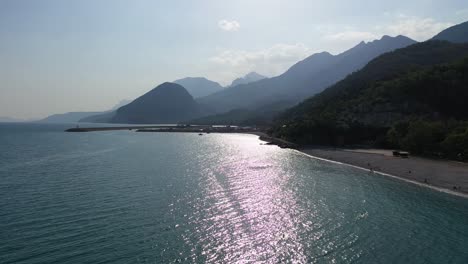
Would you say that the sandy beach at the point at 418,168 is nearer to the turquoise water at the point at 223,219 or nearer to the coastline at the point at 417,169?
the coastline at the point at 417,169

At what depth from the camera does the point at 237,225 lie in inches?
1512

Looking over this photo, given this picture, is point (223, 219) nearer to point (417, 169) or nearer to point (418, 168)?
point (417, 169)

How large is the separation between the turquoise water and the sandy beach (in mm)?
5256

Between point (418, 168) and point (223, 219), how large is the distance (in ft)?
187

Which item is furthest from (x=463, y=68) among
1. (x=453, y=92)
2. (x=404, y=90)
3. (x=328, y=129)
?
(x=328, y=129)

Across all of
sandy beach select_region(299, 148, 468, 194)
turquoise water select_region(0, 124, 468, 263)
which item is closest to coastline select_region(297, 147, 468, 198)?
sandy beach select_region(299, 148, 468, 194)

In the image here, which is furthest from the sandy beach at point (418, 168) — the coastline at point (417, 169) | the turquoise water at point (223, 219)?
the turquoise water at point (223, 219)

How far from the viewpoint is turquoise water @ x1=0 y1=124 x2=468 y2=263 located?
30453mm

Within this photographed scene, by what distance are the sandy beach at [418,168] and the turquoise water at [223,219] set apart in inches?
207

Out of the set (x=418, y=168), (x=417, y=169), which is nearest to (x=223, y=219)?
(x=417, y=169)

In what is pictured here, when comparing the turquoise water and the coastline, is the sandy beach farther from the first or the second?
the turquoise water

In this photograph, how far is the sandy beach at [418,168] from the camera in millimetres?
61250

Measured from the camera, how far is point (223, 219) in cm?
4047

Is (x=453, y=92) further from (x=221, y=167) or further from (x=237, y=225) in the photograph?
(x=237, y=225)
